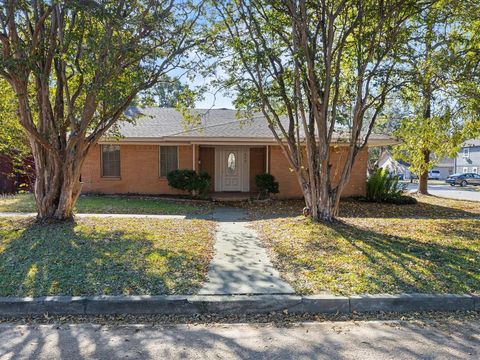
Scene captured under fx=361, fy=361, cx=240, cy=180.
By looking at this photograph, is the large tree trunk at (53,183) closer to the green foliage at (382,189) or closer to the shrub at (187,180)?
the shrub at (187,180)

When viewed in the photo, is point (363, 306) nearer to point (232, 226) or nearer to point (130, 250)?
point (130, 250)

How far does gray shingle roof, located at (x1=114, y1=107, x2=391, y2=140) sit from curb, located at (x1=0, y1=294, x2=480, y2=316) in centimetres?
905

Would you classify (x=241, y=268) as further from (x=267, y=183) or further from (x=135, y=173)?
(x=135, y=173)

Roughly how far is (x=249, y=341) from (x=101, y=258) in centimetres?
317

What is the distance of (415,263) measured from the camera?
561 centimetres

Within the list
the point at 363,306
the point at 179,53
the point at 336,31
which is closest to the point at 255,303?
the point at 363,306

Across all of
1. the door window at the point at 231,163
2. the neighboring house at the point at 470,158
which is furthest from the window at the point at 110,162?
the neighboring house at the point at 470,158

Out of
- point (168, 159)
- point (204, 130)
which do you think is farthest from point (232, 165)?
point (168, 159)

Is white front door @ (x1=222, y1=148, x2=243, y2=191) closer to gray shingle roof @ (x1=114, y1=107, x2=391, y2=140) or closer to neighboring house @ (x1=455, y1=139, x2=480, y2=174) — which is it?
gray shingle roof @ (x1=114, y1=107, x2=391, y2=140)

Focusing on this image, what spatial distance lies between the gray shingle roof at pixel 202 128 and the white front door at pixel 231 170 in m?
1.47

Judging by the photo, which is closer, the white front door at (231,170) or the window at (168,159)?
the window at (168,159)

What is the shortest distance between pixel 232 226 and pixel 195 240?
206 centimetres

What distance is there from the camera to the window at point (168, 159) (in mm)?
15622

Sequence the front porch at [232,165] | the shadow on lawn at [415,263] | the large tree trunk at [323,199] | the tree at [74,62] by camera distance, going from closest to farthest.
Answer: the shadow on lawn at [415,263] < the tree at [74,62] < the large tree trunk at [323,199] < the front porch at [232,165]
